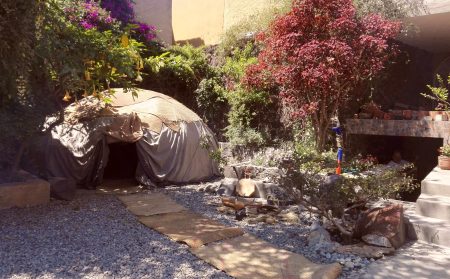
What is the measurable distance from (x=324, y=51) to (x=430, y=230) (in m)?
4.16

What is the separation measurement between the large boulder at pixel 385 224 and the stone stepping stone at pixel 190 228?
1782 millimetres

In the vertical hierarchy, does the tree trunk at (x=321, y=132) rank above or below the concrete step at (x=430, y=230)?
above

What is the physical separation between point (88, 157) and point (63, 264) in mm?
4848

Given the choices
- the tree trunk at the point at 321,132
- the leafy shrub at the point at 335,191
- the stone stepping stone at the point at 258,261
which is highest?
the tree trunk at the point at 321,132

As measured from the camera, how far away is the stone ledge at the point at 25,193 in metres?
7.39

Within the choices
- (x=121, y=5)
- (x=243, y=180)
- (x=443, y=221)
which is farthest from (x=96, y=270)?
(x=121, y=5)

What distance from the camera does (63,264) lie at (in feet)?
16.4

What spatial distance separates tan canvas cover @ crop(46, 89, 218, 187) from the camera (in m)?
9.57

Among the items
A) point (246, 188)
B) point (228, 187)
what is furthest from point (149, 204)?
point (246, 188)

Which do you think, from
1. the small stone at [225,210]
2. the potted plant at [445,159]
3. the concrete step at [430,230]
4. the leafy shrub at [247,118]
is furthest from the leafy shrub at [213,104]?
the concrete step at [430,230]

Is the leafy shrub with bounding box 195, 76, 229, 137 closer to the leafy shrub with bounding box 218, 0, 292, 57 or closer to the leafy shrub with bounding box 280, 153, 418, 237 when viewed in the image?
the leafy shrub with bounding box 218, 0, 292, 57

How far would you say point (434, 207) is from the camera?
246 inches

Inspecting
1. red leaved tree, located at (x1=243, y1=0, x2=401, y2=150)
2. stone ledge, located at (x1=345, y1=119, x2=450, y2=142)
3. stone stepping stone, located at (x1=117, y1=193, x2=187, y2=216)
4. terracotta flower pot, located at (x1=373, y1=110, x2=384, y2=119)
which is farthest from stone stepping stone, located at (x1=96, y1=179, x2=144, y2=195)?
terracotta flower pot, located at (x1=373, y1=110, x2=384, y2=119)

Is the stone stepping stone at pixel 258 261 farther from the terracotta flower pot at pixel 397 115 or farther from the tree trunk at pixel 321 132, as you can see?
the terracotta flower pot at pixel 397 115
